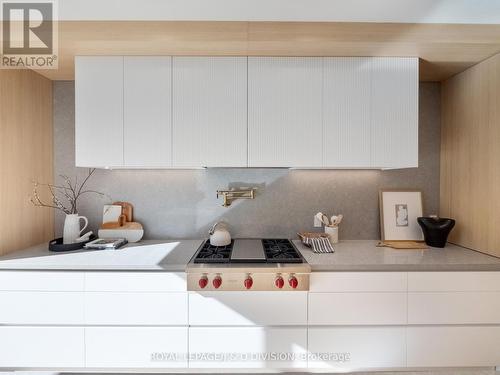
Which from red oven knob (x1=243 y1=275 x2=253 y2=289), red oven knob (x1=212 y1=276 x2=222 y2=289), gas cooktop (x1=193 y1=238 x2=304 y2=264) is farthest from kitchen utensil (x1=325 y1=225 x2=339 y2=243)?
red oven knob (x1=212 y1=276 x2=222 y2=289)

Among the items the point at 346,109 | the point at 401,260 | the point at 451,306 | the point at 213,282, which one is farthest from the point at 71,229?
the point at 451,306

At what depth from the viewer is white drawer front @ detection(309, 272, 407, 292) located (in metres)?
1.65

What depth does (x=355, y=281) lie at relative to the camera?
1653 mm

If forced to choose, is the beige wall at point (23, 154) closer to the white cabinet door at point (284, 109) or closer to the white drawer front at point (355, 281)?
the white cabinet door at point (284, 109)

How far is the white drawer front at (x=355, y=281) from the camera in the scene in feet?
5.42

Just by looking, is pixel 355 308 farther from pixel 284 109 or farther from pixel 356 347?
pixel 284 109

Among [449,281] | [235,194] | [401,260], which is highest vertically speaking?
[235,194]

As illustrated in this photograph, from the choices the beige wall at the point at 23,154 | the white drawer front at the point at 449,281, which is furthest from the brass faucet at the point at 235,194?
the beige wall at the point at 23,154

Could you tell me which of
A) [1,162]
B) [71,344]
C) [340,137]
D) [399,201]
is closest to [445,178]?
[399,201]

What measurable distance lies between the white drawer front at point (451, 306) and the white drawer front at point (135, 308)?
1447 millimetres

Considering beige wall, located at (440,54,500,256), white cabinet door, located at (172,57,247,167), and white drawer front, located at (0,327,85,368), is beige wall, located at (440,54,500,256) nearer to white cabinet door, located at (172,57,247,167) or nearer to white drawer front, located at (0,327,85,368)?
white cabinet door, located at (172,57,247,167)

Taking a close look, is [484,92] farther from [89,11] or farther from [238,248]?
[89,11]

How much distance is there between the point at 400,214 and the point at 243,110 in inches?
62.5

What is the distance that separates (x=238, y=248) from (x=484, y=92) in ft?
6.85
